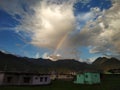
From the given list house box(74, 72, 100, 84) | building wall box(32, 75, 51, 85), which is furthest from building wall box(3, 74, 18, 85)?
house box(74, 72, 100, 84)

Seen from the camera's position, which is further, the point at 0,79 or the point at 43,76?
the point at 43,76

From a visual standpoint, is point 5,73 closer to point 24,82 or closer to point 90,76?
point 24,82

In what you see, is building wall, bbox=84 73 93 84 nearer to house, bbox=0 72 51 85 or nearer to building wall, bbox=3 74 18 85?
house, bbox=0 72 51 85

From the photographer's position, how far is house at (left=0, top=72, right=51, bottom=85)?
52438 mm

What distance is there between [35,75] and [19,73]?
20.3 feet

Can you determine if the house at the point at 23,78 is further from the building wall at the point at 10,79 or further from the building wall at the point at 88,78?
the building wall at the point at 88,78

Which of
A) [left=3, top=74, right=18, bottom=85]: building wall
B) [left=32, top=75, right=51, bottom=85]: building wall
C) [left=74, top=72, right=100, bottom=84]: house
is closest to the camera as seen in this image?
[left=3, top=74, right=18, bottom=85]: building wall

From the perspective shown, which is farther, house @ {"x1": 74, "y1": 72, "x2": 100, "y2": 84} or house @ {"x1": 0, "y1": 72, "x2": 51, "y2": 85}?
house @ {"x1": 74, "y1": 72, "x2": 100, "y2": 84}

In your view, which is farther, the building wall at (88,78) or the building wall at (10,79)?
the building wall at (88,78)

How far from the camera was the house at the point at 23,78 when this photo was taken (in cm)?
5244

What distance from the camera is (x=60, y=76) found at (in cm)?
10856

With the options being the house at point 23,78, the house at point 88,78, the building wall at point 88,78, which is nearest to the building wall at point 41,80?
the house at point 23,78

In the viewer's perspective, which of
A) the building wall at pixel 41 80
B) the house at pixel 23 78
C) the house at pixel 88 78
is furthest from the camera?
the house at pixel 88 78

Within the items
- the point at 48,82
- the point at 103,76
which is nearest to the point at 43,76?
the point at 48,82
